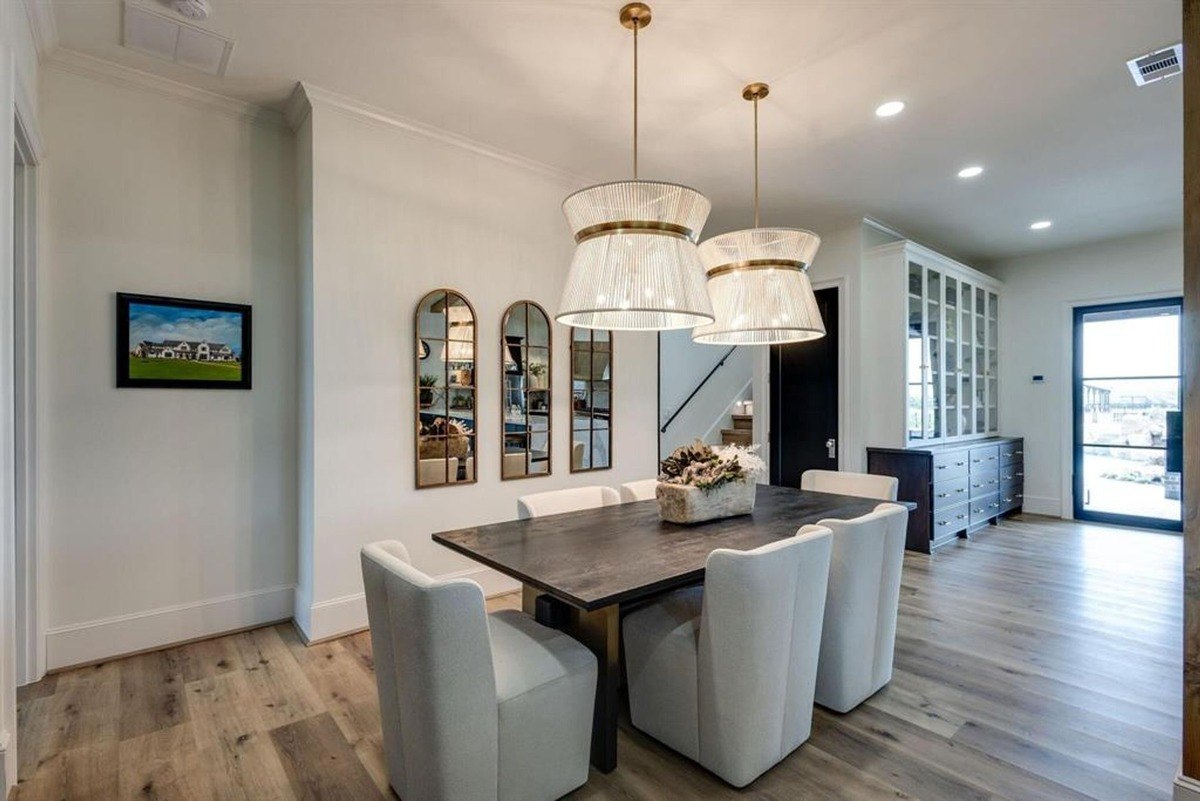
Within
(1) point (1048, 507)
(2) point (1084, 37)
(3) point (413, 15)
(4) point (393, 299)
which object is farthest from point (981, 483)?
(3) point (413, 15)

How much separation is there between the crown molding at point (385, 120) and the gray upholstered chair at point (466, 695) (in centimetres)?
242

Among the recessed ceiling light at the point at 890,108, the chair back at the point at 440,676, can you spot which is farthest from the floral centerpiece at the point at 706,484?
the recessed ceiling light at the point at 890,108

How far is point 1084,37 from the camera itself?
2576mm

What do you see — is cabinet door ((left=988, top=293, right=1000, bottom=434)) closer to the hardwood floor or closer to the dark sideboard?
the dark sideboard

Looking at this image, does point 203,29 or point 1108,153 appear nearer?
point 203,29

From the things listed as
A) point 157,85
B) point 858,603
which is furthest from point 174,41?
point 858,603

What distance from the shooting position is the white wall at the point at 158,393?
2752mm

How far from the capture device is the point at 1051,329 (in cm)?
625

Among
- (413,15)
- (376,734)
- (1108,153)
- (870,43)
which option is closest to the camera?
(376,734)

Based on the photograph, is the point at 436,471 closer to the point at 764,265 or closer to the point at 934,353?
the point at 764,265

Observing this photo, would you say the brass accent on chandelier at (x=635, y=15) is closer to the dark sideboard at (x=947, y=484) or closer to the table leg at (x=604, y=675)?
the table leg at (x=604, y=675)

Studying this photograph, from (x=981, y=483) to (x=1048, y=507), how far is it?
138 cm

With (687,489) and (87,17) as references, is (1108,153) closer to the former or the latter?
(687,489)

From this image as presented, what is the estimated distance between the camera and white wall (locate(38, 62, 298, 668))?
9.03 feet
